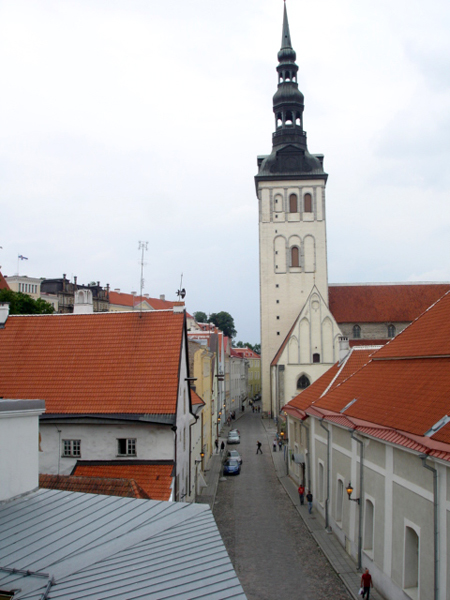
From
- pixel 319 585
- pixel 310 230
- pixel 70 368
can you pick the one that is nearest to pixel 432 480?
pixel 319 585

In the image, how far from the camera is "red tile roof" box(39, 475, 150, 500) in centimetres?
1384

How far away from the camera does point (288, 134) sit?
216 ft

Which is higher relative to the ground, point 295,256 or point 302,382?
point 295,256

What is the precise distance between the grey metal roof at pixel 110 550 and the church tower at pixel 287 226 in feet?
188

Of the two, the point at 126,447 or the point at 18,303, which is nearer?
the point at 126,447

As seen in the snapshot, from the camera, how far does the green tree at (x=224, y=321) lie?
120 m

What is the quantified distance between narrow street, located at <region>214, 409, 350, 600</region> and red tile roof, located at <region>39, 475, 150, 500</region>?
4833 millimetres

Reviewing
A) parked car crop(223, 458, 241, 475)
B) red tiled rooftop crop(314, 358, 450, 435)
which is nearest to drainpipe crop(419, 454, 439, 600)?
red tiled rooftop crop(314, 358, 450, 435)

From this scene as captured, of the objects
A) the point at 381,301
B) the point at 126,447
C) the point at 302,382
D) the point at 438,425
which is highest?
the point at 381,301

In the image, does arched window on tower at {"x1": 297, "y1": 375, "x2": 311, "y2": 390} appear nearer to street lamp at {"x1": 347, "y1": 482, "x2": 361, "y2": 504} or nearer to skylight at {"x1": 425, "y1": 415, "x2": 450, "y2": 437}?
street lamp at {"x1": 347, "y1": 482, "x2": 361, "y2": 504}

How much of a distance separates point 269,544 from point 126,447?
21.8ft

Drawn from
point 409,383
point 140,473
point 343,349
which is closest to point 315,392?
point 343,349

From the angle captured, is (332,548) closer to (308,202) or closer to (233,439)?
(233,439)

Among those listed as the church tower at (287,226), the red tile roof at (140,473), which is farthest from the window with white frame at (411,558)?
the church tower at (287,226)
